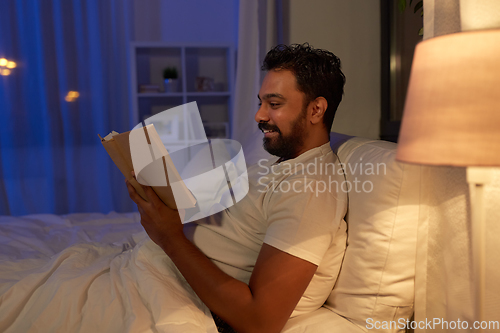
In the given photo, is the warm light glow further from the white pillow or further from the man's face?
the white pillow

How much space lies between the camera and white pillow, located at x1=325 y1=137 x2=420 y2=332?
79 cm

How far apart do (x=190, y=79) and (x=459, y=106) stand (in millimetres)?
3005

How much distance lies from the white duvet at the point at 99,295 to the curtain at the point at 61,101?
202 centimetres

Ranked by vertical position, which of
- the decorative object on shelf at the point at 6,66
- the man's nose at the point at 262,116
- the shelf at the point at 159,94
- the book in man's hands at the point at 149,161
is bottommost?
the book in man's hands at the point at 149,161

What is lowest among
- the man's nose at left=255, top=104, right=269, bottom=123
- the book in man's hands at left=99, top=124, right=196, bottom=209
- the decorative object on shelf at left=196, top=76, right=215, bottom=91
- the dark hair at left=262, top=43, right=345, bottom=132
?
the book in man's hands at left=99, top=124, right=196, bottom=209

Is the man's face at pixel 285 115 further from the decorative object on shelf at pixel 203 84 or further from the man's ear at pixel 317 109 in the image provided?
the decorative object on shelf at pixel 203 84

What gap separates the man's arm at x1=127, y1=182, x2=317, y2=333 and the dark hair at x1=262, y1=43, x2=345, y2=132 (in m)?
0.53

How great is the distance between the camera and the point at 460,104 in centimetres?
46

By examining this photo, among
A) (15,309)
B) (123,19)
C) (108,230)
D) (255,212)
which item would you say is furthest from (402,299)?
(123,19)

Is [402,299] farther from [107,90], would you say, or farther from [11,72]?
[11,72]

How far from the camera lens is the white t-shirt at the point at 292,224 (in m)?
0.82

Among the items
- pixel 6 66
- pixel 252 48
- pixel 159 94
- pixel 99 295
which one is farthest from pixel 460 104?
pixel 6 66

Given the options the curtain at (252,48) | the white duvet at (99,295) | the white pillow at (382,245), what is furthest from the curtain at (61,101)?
the white pillow at (382,245)

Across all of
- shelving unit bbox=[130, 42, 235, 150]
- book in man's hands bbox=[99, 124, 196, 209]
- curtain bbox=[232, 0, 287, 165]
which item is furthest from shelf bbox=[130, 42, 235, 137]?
book in man's hands bbox=[99, 124, 196, 209]
